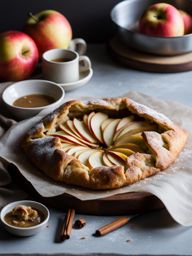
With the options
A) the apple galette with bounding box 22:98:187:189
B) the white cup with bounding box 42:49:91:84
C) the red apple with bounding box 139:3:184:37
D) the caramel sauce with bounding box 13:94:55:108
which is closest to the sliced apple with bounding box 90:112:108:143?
the apple galette with bounding box 22:98:187:189

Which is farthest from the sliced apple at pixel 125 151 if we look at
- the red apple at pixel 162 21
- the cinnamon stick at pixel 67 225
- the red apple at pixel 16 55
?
the red apple at pixel 162 21

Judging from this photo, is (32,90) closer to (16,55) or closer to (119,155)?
(16,55)

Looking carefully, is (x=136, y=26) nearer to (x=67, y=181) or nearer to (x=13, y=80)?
(x=13, y=80)

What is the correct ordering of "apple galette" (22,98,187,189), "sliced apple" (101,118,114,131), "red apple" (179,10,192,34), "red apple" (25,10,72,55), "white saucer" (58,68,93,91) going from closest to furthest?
"apple galette" (22,98,187,189) → "sliced apple" (101,118,114,131) → "white saucer" (58,68,93,91) → "red apple" (25,10,72,55) → "red apple" (179,10,192,34)

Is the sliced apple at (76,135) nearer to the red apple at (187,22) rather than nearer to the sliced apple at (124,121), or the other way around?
the sliced apple at (124,121)

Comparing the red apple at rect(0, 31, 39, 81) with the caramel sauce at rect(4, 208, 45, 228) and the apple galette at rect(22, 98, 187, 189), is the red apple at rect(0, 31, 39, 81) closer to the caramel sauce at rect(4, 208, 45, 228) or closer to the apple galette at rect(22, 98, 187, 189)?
the apple galette at rect(22, 98, 187, 189)

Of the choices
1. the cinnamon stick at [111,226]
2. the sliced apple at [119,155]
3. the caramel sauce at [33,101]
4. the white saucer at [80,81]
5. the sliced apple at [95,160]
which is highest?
the sliced apple at [119,155]

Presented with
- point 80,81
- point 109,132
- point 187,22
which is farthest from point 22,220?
point 187,22
